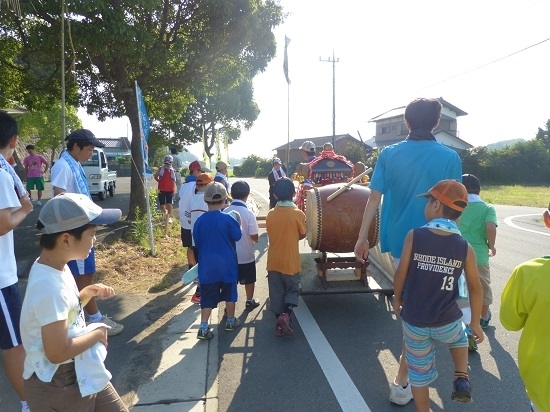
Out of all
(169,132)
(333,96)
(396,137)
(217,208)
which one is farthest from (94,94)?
(396,137)

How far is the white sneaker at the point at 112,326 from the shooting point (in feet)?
14.9

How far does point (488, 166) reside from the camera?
3597cm

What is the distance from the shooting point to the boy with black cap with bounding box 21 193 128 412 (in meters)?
1.97

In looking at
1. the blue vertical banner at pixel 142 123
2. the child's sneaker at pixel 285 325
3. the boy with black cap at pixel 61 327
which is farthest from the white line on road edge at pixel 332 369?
the blue vertical banner at pixel 142 123

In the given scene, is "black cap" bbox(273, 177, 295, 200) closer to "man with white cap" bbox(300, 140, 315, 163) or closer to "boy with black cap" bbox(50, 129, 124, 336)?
"boy with black cap" bbox(50, 129, 124, 336)

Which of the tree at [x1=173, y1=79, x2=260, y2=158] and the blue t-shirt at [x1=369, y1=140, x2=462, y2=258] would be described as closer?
the blue t-shirt at [x1=369, y1=140, x2=462, y2=258]

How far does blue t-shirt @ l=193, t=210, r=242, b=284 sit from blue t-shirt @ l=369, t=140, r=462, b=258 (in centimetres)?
171

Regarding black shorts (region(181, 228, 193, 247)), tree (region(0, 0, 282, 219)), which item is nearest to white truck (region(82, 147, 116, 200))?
tree (region(0, 0, 282, 219))

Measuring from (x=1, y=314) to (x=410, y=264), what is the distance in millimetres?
2666

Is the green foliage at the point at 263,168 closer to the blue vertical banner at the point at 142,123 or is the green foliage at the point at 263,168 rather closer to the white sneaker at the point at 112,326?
the blue vertical banner at the point at 142,123

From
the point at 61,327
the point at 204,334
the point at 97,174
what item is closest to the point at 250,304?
the point at 204,334

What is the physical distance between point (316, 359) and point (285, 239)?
1.27 meters

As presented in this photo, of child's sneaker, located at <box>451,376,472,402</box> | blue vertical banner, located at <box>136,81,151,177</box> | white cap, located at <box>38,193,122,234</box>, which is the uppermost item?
blue vertical banner, located at <box>136,81,151,177</box>

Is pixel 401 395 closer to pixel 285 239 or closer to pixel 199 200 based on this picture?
pixel 285 239
